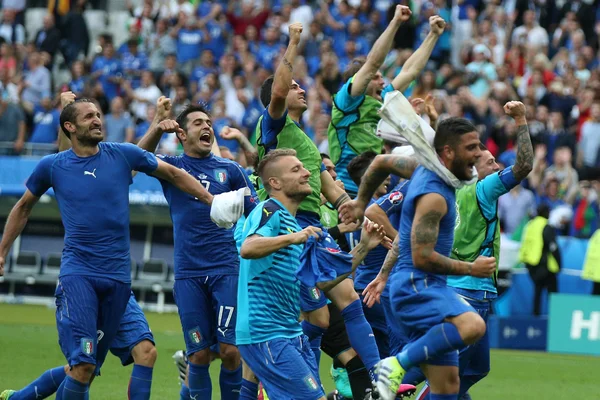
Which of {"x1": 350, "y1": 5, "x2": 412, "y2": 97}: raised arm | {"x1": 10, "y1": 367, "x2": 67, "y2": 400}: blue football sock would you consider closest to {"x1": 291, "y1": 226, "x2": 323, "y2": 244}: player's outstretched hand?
{"x1": 10, "y1": 367, "x2": 67, "y2": 400}: blue football sock

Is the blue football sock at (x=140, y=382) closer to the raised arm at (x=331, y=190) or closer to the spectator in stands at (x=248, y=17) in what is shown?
the raised arm at (x=331, y=190)

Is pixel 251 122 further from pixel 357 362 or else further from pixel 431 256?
pixel 431 256

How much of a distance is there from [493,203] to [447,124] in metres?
1.85

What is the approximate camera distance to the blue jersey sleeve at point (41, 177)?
10.1 metres

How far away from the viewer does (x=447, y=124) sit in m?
8.77

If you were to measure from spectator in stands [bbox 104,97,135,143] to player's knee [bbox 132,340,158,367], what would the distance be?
13590 mm

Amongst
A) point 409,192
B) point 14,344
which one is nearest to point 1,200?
point 14,344

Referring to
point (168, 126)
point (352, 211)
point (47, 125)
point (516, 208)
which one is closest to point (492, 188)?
point (352, 211)

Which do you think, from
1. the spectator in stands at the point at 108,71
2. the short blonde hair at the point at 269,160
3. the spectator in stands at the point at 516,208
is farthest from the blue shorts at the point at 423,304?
the spectator in stands at the point at 108,71

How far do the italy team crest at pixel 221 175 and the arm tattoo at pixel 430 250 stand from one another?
115 inches

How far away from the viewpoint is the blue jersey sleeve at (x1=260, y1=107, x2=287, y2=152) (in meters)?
10.8

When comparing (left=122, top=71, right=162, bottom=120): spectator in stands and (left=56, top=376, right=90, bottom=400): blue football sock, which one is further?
(left=122, top=71, right=162, bottom=120): spectator in stands

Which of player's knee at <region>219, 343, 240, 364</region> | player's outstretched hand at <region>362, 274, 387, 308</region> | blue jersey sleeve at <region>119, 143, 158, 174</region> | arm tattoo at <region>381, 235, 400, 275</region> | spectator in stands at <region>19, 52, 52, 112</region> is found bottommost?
player's knee at <region>219, 343, 240, 364</region>

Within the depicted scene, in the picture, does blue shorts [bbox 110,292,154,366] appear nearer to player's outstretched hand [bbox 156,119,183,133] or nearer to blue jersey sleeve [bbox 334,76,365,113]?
player's outstretched hand [bbox 156,119,183,133]
